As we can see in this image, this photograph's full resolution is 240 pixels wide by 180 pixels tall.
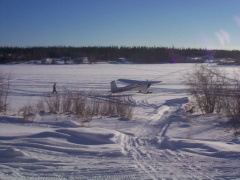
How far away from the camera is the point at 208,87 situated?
10.8 metres

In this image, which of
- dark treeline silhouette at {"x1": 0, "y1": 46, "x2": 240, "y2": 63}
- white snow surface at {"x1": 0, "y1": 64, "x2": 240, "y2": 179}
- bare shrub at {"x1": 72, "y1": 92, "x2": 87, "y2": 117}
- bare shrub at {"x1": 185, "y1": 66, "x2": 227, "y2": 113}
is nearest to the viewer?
white snow surface at {"x1": 0, "y1": 64, "x2": 240, "y2": 179}

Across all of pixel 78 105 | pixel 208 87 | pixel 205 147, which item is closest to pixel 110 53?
pixel 208 87

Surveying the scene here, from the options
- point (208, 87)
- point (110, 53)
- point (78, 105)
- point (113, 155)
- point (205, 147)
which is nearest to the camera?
point (113, 155)

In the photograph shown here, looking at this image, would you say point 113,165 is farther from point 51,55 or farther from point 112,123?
point 51,55

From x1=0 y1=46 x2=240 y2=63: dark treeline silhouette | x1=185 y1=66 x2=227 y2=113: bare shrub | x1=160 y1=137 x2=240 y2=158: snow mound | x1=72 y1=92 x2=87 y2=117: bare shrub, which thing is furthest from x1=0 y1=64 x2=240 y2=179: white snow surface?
x1=0 y1=46 x2=240 y2=63: dark treeline silhouette

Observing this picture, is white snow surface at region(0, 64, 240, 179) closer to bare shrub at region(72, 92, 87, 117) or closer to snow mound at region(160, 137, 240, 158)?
snow mound at region(160, 137, 240, 158)

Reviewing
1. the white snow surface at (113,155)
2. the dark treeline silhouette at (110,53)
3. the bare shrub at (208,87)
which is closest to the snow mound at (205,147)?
the white snow surface at (113,155)

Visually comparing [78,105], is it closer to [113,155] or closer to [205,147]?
[113,155]

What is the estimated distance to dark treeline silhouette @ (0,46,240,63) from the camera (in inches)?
3737

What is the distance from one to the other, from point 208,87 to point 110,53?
9931 centimetres

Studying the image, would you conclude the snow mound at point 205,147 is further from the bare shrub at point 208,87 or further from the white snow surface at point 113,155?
the bare shrub at point 208,87

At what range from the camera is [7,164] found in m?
3.73

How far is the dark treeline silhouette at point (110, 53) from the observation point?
311 feet

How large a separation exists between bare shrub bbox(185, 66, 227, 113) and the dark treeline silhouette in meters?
79.8
